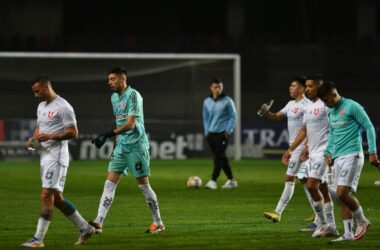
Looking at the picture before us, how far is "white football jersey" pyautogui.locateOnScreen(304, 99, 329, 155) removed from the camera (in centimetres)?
1229

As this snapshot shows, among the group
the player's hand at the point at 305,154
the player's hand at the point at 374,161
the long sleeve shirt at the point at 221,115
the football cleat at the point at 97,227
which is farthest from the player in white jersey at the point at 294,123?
the long sleeve shirt at the point at 221,115

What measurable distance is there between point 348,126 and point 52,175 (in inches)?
133

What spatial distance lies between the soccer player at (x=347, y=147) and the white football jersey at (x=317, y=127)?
32.6 inches

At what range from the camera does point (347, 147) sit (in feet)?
37.1

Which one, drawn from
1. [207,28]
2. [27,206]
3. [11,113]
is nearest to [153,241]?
[27,206]

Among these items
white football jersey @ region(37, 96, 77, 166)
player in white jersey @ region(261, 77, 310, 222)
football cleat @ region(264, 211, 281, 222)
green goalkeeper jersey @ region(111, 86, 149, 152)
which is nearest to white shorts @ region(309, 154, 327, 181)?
player in white jersey @ region(261, 77, 310, 222)

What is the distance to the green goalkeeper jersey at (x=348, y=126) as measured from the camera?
11180 millimetres

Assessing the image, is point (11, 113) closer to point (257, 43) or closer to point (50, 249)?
point (257, 43)

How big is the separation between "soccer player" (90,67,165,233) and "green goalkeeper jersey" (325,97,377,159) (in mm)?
2503

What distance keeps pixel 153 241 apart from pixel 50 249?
4.43 feet

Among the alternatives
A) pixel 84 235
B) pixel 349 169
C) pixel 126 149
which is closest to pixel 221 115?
pixel 126 149

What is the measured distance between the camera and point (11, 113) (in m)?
29.1

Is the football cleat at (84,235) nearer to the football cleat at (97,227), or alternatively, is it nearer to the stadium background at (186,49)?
the football cleat at (97,227)

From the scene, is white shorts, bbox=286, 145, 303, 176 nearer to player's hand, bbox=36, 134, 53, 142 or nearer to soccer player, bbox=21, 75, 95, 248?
soccer player, bbox=21, 75, 95, 248
